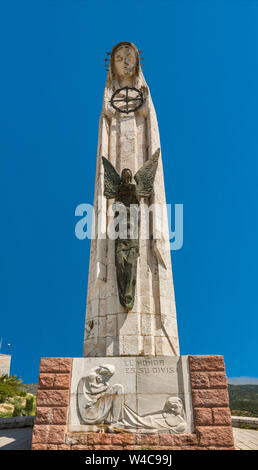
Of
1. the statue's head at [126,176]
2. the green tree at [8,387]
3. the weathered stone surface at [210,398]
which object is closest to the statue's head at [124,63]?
the statue's head at [126,176]

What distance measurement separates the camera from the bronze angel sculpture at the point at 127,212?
8336mm

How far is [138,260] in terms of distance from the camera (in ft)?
29.6

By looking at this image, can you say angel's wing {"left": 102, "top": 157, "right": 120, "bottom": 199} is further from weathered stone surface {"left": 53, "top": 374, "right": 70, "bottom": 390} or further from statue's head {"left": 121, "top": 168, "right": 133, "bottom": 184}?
weathered stone surface {"left": 53, "top": 374, "right": 70, "bottom": 390}

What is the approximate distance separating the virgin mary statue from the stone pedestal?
4.15ft

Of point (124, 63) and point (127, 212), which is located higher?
point (124, 63)

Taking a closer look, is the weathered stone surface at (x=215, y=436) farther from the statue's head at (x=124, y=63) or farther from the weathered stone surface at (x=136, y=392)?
the statue's head at (x=124, y=63)

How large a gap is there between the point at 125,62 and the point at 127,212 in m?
7.30

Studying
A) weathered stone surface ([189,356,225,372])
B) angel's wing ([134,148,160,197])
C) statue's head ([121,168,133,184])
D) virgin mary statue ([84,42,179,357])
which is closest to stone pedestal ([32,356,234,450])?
weathered stone surface ([189,356,225,372])

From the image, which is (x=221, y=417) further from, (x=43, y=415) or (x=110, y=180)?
(x=110, y=180)

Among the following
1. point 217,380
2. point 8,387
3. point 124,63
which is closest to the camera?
point 217,380

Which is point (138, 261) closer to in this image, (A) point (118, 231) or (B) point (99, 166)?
(A) point (118, 231)

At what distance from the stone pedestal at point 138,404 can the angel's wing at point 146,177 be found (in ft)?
16.5

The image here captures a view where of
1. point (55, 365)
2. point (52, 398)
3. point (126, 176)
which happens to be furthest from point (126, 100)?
point (52, 398)
